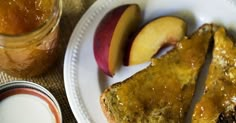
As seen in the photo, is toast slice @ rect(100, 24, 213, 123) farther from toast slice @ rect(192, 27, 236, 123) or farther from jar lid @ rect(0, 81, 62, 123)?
jar lid @ rect(0, 81, 62, 123)

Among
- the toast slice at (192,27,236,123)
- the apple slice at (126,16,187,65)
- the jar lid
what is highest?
the apple slice at (126,16,187,65)

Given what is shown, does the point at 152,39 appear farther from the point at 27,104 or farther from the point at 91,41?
the point at 27,104

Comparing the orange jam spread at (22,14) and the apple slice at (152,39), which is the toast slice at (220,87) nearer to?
the apple slice at (152,39)

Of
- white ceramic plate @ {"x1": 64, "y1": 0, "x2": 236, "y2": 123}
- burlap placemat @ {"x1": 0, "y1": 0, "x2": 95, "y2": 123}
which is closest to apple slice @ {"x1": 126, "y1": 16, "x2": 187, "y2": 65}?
white ceramic plate @ {"x1": 64, "y1": 0, "x2": 236, "y2": 123}

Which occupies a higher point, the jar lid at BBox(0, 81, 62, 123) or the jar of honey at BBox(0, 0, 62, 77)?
the jar of honey at BBox(0, 0, 62, 77)

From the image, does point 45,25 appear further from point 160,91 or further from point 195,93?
point 195,93

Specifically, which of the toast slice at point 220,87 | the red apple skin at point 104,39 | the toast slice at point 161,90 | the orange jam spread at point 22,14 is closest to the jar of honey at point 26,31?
the orange jam spread at point 22,14

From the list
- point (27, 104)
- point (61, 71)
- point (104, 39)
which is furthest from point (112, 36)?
point (27, 104)
